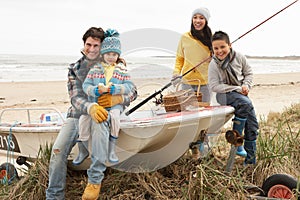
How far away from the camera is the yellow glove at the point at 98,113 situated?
2.95 meters

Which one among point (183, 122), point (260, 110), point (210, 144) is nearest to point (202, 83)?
point (210, 144)

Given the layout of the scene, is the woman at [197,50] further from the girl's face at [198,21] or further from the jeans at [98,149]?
the jeans at [98,149]

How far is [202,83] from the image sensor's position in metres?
4.16

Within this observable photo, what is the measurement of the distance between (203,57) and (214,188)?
1.58 meters

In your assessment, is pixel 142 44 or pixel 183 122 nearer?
pixel 183 122

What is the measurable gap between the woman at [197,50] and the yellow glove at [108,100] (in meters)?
1.23

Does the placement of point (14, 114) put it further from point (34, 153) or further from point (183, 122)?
point (183, 122)

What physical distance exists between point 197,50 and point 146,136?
140 centimetres

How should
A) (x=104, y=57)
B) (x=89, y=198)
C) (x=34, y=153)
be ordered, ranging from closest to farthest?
(x=89, y=198) < (x=104, y=57) < (x=34, y=153)

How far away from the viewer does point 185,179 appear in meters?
3.62

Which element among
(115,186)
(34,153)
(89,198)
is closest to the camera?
(89,198)

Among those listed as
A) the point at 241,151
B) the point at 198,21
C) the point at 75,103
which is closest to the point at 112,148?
the point at 75,103

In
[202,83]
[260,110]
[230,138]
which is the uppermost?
[202,83]

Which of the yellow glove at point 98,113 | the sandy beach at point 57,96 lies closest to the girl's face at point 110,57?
the yellow glove at point 98,113
